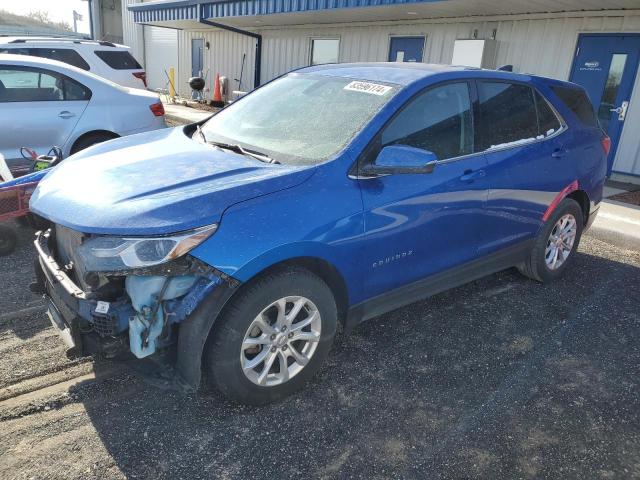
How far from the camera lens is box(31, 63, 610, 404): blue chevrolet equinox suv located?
2340 millimetres

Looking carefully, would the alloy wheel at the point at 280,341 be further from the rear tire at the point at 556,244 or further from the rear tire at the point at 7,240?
the rear tire at the point at 7,240

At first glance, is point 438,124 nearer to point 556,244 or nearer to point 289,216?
point 289,216

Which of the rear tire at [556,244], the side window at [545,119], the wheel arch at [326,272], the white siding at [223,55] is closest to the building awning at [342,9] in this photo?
the white siding at [223,55]

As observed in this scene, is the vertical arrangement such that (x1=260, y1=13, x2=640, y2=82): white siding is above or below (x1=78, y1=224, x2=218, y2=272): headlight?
above

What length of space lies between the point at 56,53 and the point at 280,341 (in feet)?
30.3

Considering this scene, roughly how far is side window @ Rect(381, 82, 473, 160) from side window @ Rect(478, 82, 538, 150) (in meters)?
0.16

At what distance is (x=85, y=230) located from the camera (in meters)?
2.31

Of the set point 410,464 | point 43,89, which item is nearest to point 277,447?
point 410,464

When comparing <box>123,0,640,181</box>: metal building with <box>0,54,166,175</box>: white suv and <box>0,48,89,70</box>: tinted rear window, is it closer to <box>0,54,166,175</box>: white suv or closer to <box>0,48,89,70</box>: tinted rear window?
<box>0,48,89,70</box>: tinted rear window

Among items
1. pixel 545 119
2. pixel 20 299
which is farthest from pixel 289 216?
pixel 545 119

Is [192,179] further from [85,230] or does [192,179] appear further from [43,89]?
[43,89]

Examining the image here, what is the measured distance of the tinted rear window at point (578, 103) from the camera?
14.3ft

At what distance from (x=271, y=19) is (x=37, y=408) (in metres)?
12.5

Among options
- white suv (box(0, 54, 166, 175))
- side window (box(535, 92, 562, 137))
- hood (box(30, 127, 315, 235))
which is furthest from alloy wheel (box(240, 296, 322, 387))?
white suv (box(0, 54, 166, 175))
